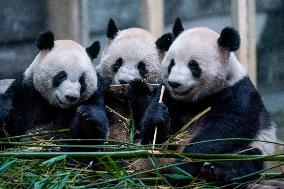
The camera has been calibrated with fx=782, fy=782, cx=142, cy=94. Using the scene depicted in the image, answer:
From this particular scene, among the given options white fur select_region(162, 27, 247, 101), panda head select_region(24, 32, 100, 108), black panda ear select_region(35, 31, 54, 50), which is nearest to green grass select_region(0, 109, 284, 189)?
white fur select_region(162, 27, 247, 101)

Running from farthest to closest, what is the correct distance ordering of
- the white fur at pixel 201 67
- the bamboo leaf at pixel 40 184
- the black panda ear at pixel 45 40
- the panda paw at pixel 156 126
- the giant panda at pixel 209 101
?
the black panda ear at pixel 45 40
the white fur at pixel 201 67
the giant panda at pixel 209 101
the panda paw at pixel 156 126
the bamboo leaf at pixel 40 184

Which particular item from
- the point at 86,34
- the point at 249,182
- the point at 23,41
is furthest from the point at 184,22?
the point at 249,182

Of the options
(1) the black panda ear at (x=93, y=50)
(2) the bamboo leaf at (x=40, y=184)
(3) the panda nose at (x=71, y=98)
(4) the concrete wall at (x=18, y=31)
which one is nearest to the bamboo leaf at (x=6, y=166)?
(2) the bamboo leaf at (x=40, y=184)

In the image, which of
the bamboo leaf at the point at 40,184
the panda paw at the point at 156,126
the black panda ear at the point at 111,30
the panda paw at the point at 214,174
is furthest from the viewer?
the black panda ear at the point at 111,30

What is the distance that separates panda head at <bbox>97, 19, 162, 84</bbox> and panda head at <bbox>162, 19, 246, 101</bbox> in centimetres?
55

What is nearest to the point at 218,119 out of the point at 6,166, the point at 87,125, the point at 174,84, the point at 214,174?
the point at 174,84

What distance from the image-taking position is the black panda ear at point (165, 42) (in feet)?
18.1

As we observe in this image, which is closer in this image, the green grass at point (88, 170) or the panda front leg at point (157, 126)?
the green grass at point (88, 170)

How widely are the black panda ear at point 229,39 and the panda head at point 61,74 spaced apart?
900mm

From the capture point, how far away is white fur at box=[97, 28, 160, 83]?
17.7 ft

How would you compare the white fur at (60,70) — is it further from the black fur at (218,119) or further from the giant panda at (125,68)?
the black fur at (218,119)

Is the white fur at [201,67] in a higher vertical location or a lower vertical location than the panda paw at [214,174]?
higher

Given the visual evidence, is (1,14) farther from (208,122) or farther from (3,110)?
(208,122)

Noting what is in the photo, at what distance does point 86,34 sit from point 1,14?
2.97ft
